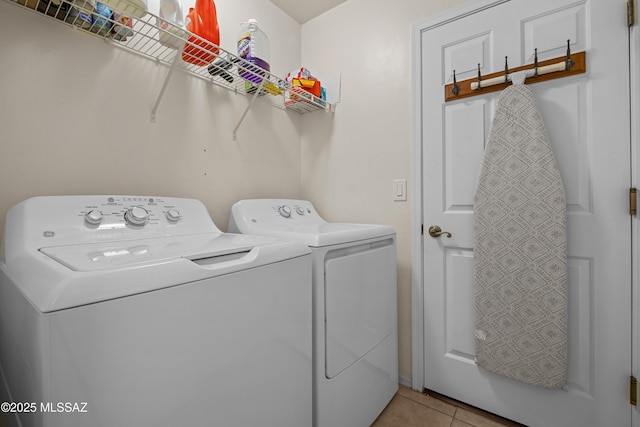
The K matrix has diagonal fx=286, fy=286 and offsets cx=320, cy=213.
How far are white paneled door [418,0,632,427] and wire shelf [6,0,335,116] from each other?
0.89m

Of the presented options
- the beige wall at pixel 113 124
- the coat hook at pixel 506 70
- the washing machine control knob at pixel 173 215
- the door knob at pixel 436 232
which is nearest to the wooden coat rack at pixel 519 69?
the coat hook at pixel 506 70

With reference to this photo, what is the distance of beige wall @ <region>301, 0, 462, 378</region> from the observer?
5.56ft

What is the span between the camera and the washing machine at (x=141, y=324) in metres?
0.52

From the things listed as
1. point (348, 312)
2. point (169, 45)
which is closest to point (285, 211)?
point (348, 312)

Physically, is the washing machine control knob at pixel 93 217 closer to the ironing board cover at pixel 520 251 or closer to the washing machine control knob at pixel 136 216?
the washing machine control knob at pixel 136 216

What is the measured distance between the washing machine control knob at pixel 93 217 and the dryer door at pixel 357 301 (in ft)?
2.72

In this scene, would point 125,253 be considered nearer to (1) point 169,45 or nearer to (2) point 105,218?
(2) point 105,218

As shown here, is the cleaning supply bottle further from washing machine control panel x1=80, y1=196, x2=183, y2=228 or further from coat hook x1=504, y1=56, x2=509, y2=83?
coat hook x1=504, y1=56, x2=509, y2=83

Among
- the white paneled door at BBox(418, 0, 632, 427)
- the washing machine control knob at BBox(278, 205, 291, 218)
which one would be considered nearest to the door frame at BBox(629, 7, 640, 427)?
the white paneled door at BBox(418, 0, 632, 427)

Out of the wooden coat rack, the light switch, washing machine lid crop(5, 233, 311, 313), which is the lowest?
washing machine lid crop(5, 233, 311, 313)

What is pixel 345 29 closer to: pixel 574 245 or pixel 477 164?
pixel 477 164

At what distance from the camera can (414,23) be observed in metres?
1.65

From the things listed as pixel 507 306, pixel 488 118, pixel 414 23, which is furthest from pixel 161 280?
pixel 414 23

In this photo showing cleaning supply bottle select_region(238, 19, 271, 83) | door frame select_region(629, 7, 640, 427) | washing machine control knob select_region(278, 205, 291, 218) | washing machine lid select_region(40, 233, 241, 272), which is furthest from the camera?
washing machine control knob select_region(278, 205, 291, 218)
